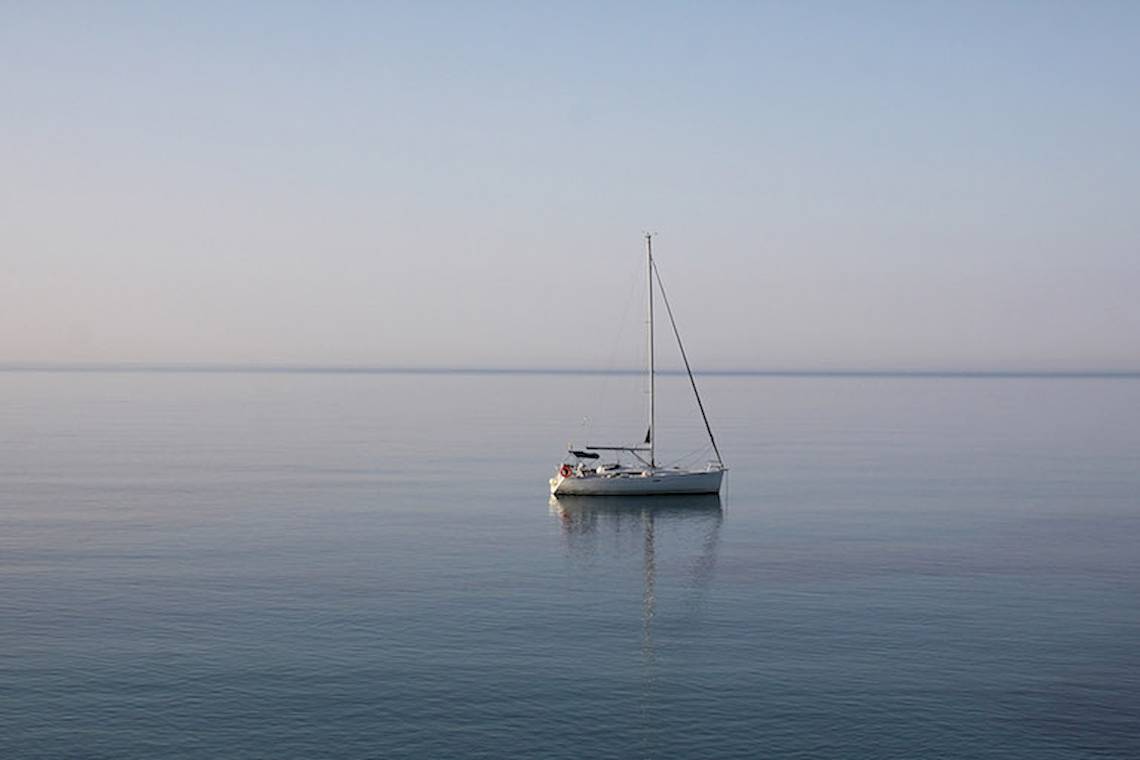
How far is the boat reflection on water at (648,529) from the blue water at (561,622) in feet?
1.59

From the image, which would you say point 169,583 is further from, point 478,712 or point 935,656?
point 935,656

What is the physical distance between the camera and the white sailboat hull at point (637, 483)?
102 m

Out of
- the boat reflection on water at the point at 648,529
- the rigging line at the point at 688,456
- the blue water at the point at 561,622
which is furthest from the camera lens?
the rigging line at the point at 688,456

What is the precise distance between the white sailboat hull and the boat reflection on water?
655 mm

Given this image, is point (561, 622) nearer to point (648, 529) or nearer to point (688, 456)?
point (648, 529)

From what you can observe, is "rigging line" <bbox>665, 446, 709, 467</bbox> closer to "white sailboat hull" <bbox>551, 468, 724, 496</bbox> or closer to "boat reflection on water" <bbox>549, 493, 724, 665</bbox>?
"white sailboat hull" <bbox>551, 468, 724, 496</bbox>

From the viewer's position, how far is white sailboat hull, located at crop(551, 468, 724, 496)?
10162cm

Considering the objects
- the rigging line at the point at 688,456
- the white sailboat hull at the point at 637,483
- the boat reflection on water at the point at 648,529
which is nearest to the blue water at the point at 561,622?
the boat reflection on water at the point at 648,529

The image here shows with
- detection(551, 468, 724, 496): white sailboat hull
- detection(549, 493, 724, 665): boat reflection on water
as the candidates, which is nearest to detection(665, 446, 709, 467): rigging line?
detection(551, 468, 724, 496): white sailboat hull

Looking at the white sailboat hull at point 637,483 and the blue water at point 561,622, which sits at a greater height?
the white sailboat hull at point 637,483

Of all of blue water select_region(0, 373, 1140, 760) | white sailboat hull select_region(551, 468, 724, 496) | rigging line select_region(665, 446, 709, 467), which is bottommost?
blue water select_region(0, 373, 1140, 760)

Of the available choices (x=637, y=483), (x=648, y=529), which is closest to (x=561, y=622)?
(x=648, y=529)

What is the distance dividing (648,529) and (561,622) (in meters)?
33.1

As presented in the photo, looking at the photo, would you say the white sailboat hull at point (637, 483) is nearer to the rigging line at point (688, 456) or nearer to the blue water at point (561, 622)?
the blue water at point (561, 622)
